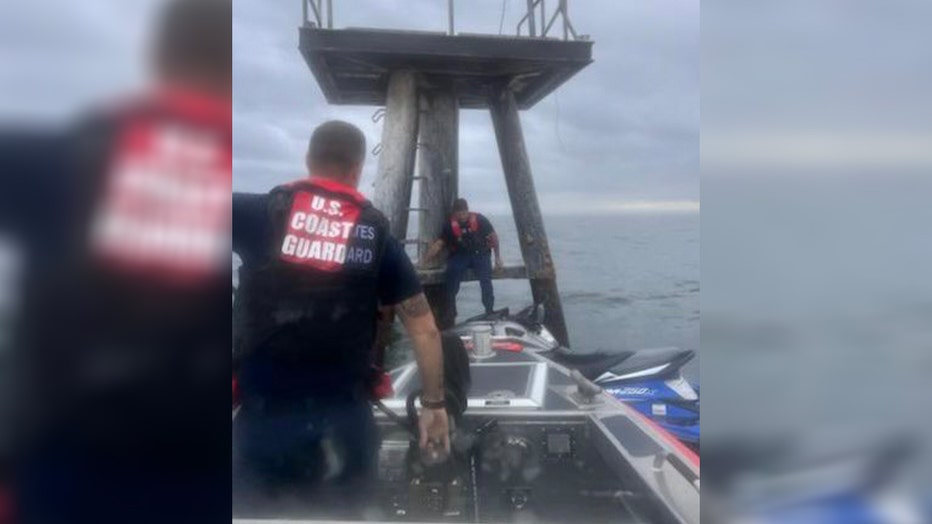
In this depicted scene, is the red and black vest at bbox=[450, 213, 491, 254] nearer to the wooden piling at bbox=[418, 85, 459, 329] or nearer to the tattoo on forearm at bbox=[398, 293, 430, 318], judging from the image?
the wooden piling at bbox=[418, 85, 459, 329]

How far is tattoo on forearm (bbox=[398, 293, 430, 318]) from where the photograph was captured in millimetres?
1706

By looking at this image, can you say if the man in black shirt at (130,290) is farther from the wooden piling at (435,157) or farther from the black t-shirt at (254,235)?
the wooden piling at (435,157)

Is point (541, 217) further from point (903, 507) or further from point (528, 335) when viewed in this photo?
point (903, 507)

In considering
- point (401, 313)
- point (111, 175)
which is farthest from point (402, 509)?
point (111, 175)

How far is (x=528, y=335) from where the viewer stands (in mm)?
4219

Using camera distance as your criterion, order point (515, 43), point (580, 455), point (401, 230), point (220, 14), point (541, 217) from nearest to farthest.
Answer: point (220, 14) < point (580, 455) < point (515, 43) < point (401, 230) < point (541, 217)

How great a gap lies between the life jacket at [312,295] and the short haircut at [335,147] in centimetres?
4

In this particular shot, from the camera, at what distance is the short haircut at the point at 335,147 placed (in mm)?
1358

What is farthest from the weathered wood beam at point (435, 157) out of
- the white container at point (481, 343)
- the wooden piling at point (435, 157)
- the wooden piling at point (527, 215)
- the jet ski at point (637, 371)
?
the white container at point (481, 343)

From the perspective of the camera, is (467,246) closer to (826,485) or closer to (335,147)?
(335,147)

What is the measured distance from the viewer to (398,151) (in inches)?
212

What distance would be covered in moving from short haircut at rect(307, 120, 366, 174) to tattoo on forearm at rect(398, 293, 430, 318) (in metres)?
0.40

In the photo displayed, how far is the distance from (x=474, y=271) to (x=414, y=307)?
3768 mm

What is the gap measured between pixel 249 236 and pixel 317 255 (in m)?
0.13
